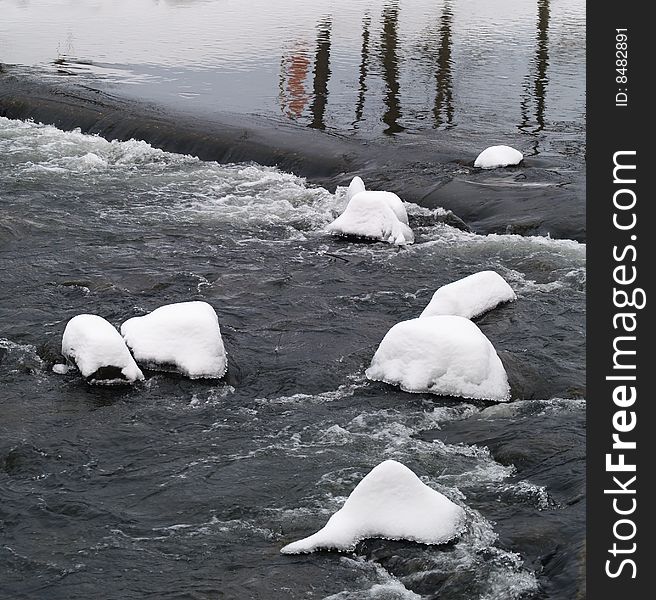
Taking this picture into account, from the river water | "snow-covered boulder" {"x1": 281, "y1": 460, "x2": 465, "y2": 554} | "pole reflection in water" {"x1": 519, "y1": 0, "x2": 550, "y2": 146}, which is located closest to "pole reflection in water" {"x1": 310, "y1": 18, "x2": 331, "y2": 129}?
the river water

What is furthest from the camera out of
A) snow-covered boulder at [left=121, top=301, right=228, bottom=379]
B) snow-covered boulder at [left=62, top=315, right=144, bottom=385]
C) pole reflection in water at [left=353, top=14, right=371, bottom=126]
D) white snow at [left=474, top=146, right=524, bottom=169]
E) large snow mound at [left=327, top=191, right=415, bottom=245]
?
pole reflection in water at [left=353, top=14, right=371, bottom=126]

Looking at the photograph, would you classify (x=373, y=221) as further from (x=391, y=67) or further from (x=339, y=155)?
(x=391, y=67)

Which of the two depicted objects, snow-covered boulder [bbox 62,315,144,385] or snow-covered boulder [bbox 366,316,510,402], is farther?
snow-covered boulder [bbox 62,315,144,385]

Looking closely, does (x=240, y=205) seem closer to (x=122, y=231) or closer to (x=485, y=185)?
(x=122, y=231)

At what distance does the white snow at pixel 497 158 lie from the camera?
13.2m

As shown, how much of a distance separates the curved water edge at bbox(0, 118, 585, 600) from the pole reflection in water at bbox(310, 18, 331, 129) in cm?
442

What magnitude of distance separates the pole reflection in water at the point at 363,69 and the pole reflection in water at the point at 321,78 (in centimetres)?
57

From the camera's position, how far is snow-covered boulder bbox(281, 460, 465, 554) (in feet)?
18.4

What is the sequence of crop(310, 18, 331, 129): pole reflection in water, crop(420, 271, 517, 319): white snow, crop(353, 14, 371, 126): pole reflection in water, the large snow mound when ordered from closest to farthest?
crop(420, 271, 517, 319): white snow → the large snow mound → crop(310, 18, 331, 129): pole reflection in water → crop(353, 14, 371, 126): pole reflection in water

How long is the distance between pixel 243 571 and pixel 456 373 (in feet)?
8.50

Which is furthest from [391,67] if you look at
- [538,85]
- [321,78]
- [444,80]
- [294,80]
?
[538,85]

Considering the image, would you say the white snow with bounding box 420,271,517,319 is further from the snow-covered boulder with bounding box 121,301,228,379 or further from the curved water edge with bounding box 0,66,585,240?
the curved water edge with bounding box 0,66,585,240

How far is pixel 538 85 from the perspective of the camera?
1847cm

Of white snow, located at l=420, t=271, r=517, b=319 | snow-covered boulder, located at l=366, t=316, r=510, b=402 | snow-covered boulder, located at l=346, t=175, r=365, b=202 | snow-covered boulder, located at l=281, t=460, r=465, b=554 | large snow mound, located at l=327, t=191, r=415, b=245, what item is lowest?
snow-covered boulder, located at l=281, t=460, r=465, b=554
